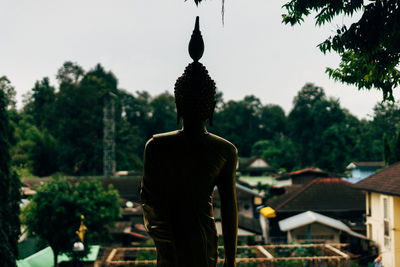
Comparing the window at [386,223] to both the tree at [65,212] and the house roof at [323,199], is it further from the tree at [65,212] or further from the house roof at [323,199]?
the tree at [65,212]

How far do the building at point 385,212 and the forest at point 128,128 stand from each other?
954 inches

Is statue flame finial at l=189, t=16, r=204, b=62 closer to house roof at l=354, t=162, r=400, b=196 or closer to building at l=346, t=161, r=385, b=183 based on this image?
house roof at l=354, t=162, r=400, b=196

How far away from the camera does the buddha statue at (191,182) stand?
2.86 meters

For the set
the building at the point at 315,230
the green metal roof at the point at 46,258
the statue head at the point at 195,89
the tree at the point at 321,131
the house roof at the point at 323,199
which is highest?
the tree at the point at 321,131

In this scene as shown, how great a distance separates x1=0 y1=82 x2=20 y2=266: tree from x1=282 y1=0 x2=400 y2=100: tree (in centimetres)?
1133

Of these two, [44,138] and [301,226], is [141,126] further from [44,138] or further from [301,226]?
[301,226]

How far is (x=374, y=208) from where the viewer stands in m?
18.6

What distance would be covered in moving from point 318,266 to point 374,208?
7.38m

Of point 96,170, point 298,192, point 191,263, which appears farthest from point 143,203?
point 96,170

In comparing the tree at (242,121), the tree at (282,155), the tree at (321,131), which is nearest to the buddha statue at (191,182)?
the tree at (321,131)

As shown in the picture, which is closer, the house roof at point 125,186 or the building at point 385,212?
the building at point 385,212

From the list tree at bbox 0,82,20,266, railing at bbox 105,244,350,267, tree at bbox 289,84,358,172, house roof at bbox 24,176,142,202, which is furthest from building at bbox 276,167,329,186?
tree at bbox 0,82,20,266

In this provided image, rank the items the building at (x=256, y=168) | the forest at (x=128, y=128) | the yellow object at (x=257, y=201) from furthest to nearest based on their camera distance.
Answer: the building at (x=256, y=168)
the forest at (x=128, y=128)
the yellow object at (x=257, y=201)

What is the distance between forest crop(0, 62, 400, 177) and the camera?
4578 centimetres
